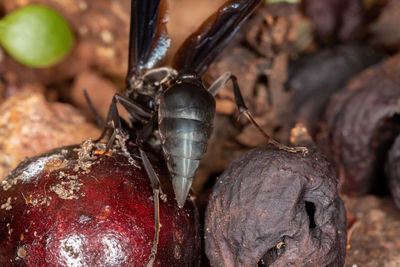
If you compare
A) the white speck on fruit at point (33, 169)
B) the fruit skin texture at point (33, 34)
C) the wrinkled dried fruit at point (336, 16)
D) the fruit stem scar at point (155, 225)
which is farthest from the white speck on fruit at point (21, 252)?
the wrinkled dried fruit at point (336, 16)

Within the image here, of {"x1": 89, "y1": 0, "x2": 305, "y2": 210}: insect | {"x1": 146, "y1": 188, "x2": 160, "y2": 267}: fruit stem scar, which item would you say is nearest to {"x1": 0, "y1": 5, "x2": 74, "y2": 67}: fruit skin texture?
{"x1": 89, "y1": 0, "x2": 305, "y2": 210}: insect

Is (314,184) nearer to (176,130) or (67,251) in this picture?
(176,130)

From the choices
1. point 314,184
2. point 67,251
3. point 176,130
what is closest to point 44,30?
point 176,130

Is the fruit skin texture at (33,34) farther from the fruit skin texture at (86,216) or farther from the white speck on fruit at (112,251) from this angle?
the white speck on fruit at (112,251)

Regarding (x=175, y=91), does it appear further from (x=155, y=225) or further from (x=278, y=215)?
(x=278, y=215)

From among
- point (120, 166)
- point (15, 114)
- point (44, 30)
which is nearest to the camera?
point (120, 166)

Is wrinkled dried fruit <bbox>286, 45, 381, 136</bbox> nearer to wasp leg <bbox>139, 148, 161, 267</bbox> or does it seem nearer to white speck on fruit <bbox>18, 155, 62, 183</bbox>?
wasp leg <bbox>139, 148, 161, 267</bbox>

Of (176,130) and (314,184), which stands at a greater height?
(176,130)
